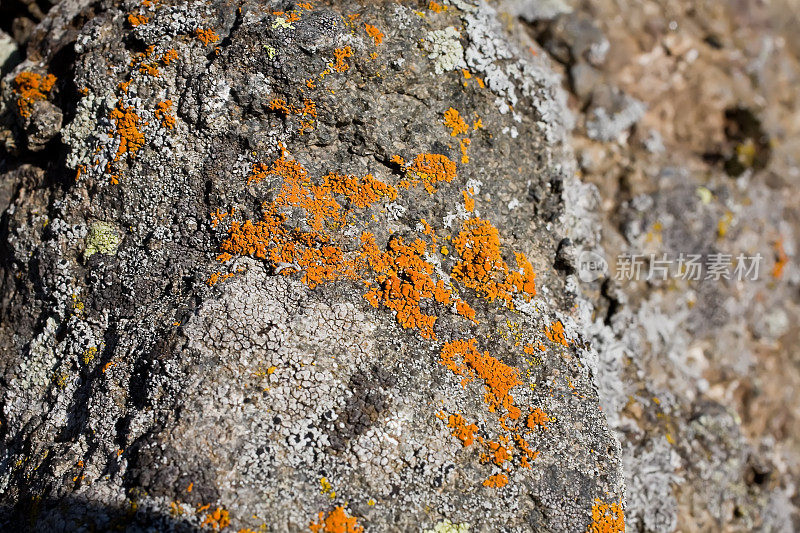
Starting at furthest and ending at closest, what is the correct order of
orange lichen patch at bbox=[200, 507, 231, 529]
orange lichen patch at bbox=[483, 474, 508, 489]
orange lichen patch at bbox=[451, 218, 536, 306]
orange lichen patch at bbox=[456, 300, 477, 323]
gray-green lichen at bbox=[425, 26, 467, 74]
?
gray-green lichen at bbox=[425, 26, 467, 74], orange lichen patch at bbox=[451, 218, 536, 306], orange lichen patch at bbox=[456, 300, 477, 323], orange lichen patch at bbox=[483, 474, 508, 489], orange lichen patch at bbox=[200, 507, 231, 529]

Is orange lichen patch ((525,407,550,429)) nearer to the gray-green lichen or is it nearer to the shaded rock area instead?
the shaded rock area

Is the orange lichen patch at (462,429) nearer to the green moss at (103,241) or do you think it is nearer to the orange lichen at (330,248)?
the orange lichen at (330,248)

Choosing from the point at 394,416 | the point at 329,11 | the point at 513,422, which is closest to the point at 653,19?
the point at 329,11

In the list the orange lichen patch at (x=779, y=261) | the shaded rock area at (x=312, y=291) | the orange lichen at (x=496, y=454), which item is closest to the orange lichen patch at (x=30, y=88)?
the shaded rock area at (x=312, y=291)

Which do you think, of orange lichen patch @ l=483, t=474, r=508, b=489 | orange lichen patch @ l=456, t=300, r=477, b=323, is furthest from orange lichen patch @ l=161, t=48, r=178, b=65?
orange lichen patch @ l=483, t=474, r=508, b=489

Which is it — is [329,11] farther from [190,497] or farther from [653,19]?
[653,19]

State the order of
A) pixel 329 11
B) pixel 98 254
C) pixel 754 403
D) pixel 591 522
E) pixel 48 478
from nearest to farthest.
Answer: pixel 48 478
pixel 591 522
pixel 98 254
pixel 329 11
pixel 754 403
